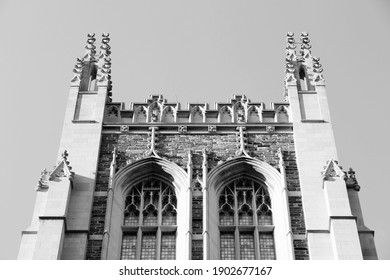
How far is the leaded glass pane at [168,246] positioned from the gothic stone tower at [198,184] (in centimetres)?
3

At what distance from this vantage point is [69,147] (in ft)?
99.2

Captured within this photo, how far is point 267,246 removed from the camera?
28047 mm

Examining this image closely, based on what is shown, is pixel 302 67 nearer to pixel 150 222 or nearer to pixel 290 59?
pixel 290 59

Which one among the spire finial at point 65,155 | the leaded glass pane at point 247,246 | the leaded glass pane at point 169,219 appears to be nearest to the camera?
the leaded glass pane at point 247,246

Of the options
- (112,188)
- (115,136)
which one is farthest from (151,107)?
(112,188)

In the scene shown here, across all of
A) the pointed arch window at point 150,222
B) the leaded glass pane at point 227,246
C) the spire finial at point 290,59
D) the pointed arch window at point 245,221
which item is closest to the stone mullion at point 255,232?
the pointed arch window at point 245,221

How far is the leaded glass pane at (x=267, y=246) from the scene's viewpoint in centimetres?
2775

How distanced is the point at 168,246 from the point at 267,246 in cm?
264

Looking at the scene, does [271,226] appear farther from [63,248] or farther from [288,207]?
[63,248]

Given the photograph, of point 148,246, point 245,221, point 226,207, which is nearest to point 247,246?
point 245,221

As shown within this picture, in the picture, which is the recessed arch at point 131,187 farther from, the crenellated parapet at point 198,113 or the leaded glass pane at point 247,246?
the crenellated parapet at point 198,113

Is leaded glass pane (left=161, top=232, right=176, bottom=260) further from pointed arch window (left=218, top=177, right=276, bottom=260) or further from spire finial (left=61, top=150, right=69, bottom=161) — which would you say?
spire finial (left=61, top=150, right=69, bottom=161)

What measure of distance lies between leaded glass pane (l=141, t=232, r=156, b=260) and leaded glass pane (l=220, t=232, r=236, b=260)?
1816mm
